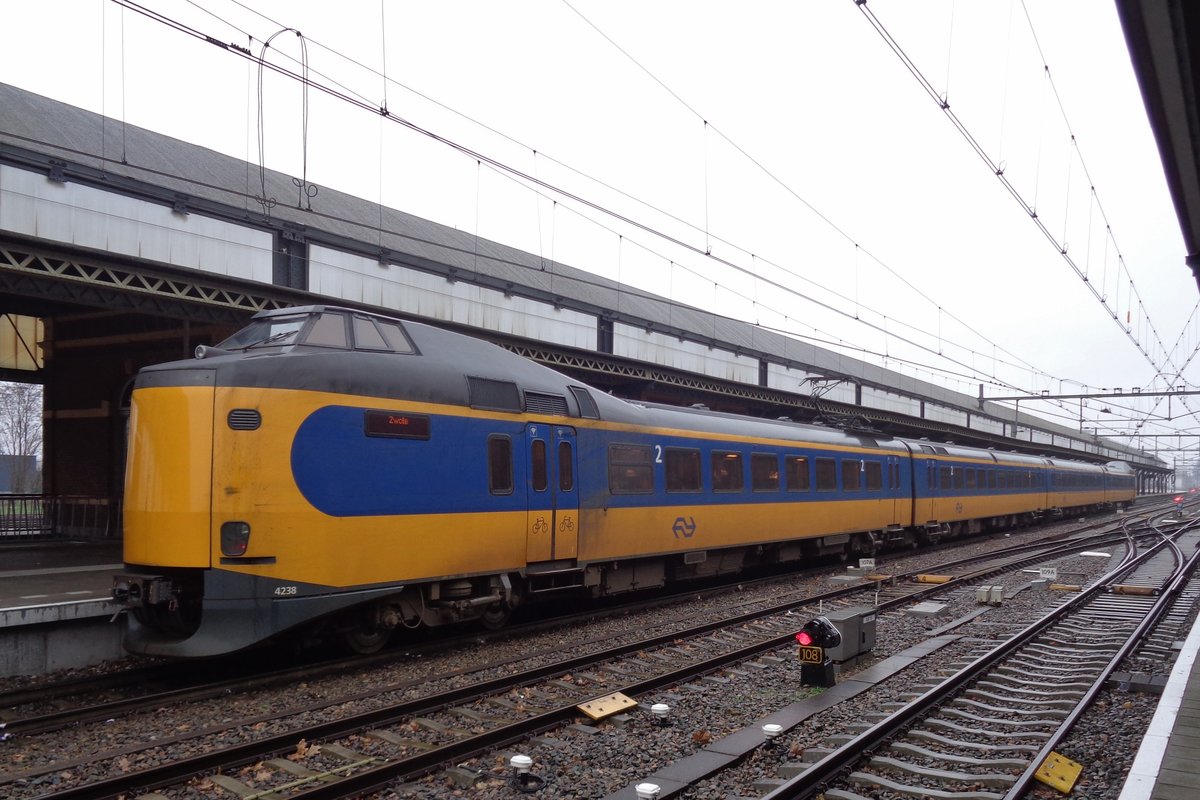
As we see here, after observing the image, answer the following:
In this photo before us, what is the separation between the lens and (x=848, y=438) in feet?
67.6

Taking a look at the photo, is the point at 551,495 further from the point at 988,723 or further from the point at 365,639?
the point at 988,723

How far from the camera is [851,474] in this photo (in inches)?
793

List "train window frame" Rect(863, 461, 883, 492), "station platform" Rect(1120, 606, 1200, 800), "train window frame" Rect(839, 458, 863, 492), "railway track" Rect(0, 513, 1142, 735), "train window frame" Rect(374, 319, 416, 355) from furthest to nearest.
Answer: "train window frame" Rect(863, 461, 883, 492)
"train window frame" Rect(839, 458, 863, 492)
"train window frame" Rect(374, 319, 416, 355)
"railway track" Rect(0, 513, 1142, 735)
"station platform" Rect(1120, 606, 1200, 800)

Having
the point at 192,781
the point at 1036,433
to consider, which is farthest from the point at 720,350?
the point at 1036,433

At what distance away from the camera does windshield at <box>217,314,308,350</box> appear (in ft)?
29.9

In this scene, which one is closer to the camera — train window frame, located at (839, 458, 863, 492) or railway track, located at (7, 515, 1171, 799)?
railway track, located at (7, 515, 1171, 799)

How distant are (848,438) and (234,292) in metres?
14.2

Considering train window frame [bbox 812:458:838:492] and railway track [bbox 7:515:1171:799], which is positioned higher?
train window frame [bbox 812:458:838:492]

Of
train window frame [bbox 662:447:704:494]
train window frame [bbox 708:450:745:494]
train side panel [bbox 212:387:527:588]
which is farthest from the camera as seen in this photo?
train window frame [bbox 708:450:745:494]

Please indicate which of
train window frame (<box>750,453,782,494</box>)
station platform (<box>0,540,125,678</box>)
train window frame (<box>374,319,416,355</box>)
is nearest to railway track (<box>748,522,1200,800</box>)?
train window frame (<box>750,453,782,494</box>)

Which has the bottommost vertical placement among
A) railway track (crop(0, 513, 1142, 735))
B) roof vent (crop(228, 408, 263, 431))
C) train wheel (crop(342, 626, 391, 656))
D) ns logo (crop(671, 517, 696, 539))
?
railway track (crop(0, 513, 1142, 735))

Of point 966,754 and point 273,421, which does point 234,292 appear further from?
point 966,754

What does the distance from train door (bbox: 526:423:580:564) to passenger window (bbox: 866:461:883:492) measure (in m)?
11.6

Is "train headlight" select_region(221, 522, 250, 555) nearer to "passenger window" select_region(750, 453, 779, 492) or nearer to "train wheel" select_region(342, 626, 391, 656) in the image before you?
"train wheel" select_region(342, 626, 391, 656)
